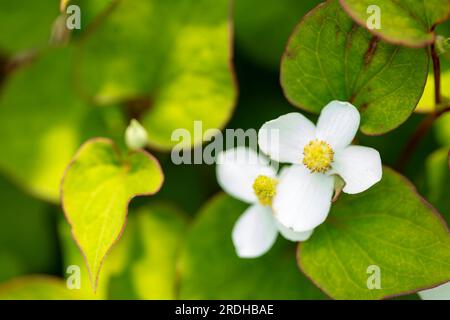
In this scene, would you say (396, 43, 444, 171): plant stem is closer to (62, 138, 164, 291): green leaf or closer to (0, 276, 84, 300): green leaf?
(62, 138, 164, 291): green leaf

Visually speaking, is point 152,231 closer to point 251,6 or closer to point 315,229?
point 315,229

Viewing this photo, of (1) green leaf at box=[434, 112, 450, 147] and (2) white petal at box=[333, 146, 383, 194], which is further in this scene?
(1) green leaf at box=[434, 112, 450, 147]

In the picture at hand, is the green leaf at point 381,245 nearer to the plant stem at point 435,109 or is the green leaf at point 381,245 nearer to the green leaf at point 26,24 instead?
the plant stem at point 435,109

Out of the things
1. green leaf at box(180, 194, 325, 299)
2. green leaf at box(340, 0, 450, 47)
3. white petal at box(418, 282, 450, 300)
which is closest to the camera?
green leaf at box(340, 0, 450, 47)

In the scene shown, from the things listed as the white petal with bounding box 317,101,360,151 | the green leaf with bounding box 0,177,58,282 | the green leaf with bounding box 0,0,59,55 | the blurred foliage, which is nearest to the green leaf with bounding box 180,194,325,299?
the blurred foliage
